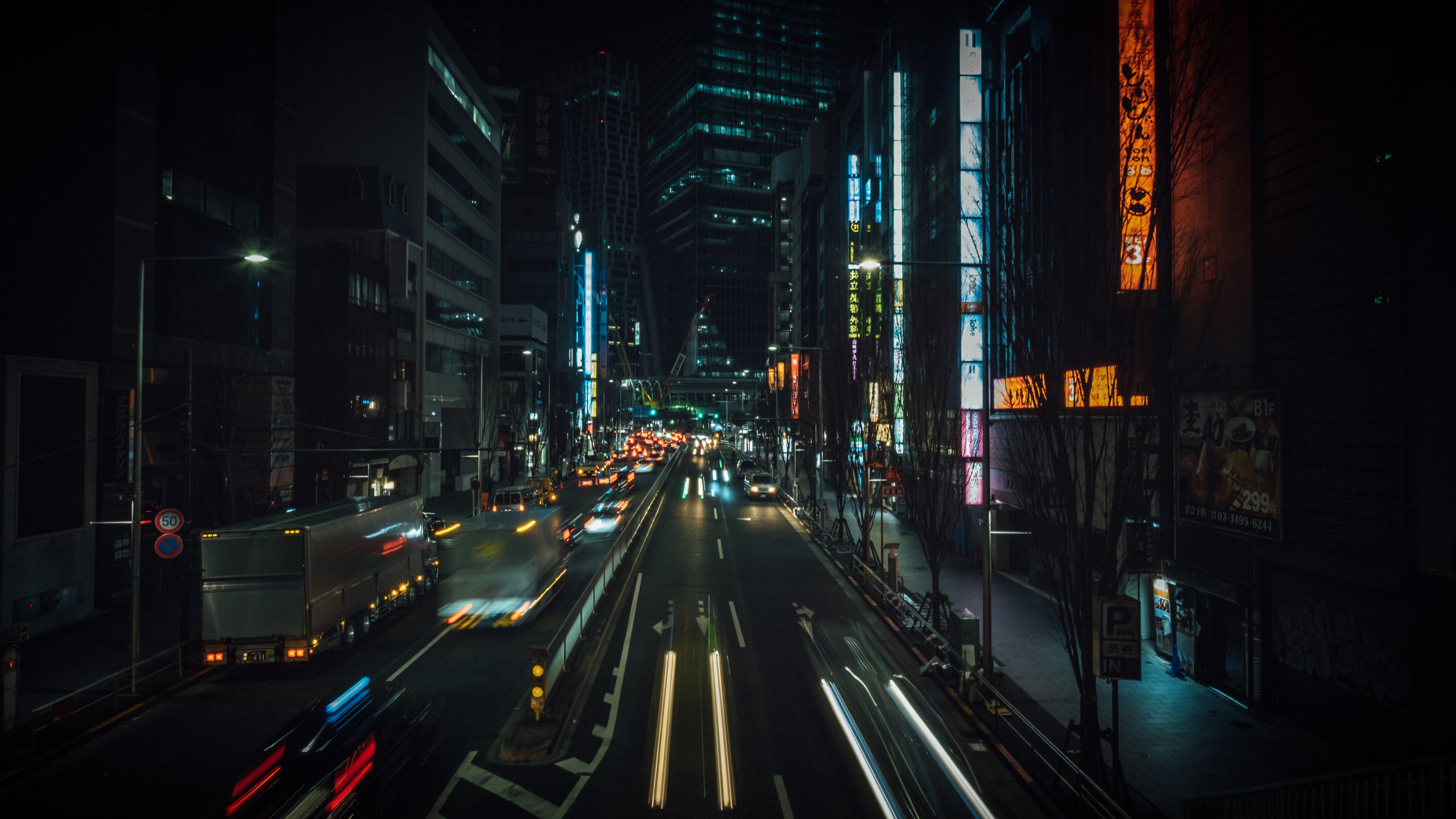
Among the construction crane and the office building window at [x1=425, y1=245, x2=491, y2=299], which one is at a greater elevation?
the construction crane

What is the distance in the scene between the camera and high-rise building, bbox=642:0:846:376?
174 metres

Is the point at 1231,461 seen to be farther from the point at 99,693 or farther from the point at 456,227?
the point at 456,227

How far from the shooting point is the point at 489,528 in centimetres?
1834

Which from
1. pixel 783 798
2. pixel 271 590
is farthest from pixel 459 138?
pixel 783 798

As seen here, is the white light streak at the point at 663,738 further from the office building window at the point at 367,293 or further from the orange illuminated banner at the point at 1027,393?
the office building window at the point at 367,293

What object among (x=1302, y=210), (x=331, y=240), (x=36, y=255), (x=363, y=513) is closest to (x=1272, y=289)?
(x=1302, y=210)

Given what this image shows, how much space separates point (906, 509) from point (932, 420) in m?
18.7

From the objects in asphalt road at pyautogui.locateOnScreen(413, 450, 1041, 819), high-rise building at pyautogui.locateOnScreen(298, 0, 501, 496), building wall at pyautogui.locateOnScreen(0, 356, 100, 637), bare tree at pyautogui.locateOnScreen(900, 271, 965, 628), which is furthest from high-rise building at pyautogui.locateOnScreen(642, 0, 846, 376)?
asphalt road at pyautogui.locateOnScreen(413, 450, 1041, 819)

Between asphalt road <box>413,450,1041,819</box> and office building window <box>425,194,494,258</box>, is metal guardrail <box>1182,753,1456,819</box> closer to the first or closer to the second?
asphalt road <box>413,450,1041,819</box>

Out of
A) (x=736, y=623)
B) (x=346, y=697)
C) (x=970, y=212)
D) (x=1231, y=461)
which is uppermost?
(x=970, y=212)

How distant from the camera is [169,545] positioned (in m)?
14.6

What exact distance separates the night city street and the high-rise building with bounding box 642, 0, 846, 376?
137946 millimetres

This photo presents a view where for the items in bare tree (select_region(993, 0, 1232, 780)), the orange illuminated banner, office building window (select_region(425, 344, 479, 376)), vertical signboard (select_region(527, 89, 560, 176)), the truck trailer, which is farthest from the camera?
vertical signboard (select_region(527, 89, 560, 176))

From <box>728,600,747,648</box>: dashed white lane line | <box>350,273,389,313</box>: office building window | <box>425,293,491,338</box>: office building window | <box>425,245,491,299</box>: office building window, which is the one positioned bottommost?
<box>728,600,747,648</box>: dashed white lane line
